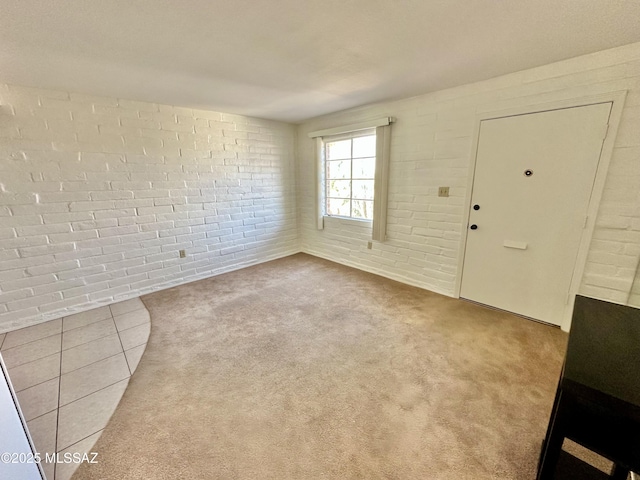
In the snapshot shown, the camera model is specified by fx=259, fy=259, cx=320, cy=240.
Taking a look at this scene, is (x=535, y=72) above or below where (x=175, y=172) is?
above

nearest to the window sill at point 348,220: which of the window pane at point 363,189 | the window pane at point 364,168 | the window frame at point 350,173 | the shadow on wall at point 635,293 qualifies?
the window frame at point 350,173

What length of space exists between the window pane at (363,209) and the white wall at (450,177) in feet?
0.46

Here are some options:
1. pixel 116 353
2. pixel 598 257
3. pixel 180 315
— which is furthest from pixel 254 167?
pixel 598 257

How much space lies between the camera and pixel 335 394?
1.65 metres

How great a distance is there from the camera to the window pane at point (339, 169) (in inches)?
149

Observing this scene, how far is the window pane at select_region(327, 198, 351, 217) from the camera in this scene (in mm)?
3923

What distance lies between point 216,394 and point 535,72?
3441 millimetres

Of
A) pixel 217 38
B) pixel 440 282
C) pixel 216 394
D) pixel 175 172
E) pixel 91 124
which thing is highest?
pixel 217 38

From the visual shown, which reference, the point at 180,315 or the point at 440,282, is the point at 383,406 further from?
the point at 180,315

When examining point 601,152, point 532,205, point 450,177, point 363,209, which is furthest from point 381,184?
point 601,152

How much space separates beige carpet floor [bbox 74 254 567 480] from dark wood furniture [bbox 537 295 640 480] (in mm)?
562

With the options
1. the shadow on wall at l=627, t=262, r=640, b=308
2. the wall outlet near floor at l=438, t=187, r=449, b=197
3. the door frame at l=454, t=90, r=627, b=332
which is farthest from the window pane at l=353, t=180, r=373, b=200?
the shadow on wall at l=627, t=262, r=640, b=308

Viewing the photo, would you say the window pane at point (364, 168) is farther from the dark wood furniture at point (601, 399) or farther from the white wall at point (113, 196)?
the dark wood furniture at point (601, 399)

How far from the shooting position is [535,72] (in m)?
2.14
